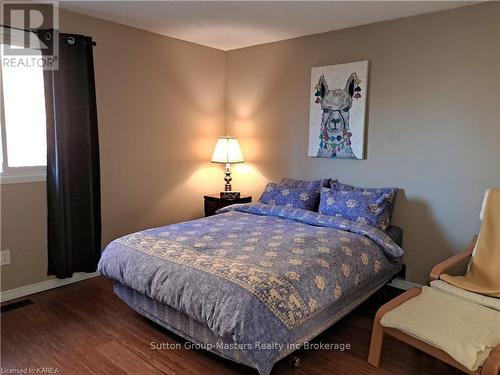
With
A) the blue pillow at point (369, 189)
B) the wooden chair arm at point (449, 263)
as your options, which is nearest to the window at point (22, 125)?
the blue pillow at point (369, 189)

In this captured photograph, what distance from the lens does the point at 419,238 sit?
318 centimetres

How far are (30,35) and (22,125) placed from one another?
70 centimetres

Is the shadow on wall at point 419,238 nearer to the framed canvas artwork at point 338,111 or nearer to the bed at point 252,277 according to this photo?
the bed at point 252,277

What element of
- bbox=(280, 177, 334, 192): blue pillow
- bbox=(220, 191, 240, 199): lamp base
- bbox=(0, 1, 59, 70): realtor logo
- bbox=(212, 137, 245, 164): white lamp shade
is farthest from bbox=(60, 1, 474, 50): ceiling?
bbox=(220, 191, 240, 199): lamp base

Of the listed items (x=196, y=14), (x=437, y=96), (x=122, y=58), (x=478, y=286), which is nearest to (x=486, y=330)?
(x=478, y=286)

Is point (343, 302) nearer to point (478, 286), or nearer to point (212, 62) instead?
point (478, 286)

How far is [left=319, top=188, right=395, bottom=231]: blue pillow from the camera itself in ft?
9.91

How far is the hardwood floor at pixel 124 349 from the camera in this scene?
7.02 feet

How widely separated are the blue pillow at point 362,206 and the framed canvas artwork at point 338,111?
0.43 m

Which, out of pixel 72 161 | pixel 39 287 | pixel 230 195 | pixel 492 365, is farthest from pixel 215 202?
pixel 492 365

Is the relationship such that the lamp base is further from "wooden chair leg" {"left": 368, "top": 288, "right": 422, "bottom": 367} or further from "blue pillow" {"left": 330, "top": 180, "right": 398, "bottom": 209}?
"wooden chair leg" {"left": 368, "top": 288, "right": 422, "bottom": 367}

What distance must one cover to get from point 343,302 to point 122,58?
9.38 feet

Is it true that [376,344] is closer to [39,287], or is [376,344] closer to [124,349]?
[124,349]

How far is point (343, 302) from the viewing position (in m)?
2.44
